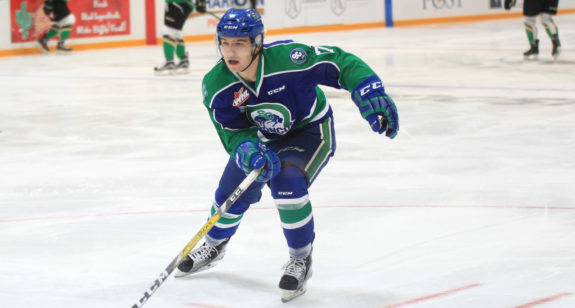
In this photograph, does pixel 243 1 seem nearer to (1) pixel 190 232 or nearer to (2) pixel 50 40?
(2) pixel 50 40

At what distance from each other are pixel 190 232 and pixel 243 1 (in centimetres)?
1066

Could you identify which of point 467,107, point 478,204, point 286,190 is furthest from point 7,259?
point 467,107

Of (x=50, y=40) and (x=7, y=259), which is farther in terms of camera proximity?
(x=50, y=40)

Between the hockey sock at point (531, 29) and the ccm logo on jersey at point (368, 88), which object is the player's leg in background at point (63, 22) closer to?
the hockey sock at point (531, 29)

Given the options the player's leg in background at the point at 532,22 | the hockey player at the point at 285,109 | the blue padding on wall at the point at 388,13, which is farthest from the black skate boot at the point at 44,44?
the hockey player at the point at 285,109

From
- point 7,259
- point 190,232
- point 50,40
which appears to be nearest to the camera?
point 7,259

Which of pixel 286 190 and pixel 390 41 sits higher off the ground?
pixel 286 190

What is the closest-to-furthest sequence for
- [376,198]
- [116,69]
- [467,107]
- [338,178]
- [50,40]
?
A: 1. [376,198]
2. [338,178]
3. [467,107]
4. [116,69]
5. [50,40]

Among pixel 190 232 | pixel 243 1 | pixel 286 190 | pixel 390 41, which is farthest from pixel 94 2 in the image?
pixel 286 190

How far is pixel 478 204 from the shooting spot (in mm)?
3887

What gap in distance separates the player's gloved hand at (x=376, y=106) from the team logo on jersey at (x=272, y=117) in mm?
231

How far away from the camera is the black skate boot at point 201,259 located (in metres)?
2.96

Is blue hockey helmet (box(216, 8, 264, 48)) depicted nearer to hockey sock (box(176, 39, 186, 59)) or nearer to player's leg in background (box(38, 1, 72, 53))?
hockey sock (box(176, 39, 186, 59))

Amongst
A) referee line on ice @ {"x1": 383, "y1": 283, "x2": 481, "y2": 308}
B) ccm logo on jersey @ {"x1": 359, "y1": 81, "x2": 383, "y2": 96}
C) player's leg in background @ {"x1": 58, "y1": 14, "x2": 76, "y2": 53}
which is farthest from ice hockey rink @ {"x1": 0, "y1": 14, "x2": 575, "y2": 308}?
player's leg in background @ {"x1": 58, "y1": 14, "x2": 76, "y2": 53}
